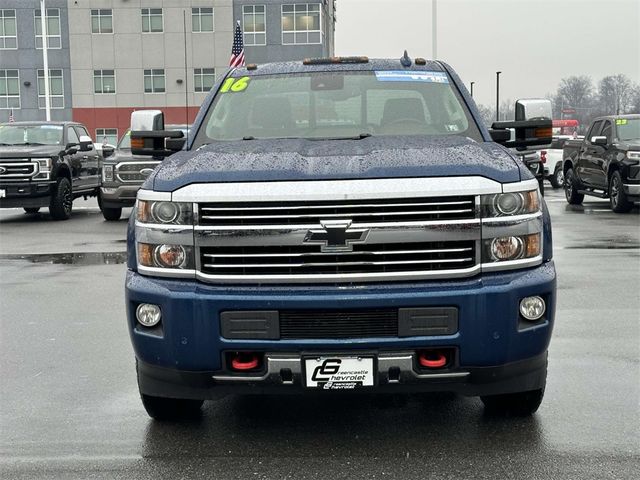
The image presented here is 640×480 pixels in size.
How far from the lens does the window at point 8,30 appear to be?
61.7 meters

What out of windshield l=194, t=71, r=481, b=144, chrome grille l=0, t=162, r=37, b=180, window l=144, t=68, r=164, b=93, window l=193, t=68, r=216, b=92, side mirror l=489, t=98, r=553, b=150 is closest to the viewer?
windshield l=194, t=71, r=481, b=144

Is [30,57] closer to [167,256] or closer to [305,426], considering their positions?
[305,426]

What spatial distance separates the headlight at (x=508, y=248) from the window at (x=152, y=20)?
5920cm

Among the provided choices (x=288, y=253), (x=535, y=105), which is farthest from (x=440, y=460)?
(x=535, y=105)

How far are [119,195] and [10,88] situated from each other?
48239 mm

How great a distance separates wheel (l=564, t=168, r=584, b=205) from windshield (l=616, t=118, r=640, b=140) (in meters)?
2.41

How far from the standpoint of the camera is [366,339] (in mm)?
4117

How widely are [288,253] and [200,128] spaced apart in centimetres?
182

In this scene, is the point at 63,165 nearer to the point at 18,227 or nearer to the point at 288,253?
the point at 18,227

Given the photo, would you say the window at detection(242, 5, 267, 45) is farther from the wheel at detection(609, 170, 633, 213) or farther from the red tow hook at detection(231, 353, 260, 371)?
the red tow hook at detection(231, 353, 260, 371)

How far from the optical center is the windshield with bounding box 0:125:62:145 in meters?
18.7

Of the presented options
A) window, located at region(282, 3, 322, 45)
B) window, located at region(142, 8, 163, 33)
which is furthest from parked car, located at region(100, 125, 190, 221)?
window, located at region(142, 8, 163, 33)

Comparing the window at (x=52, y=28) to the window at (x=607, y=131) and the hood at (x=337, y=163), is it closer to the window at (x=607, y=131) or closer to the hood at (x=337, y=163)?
the window at (x=607, y=131)

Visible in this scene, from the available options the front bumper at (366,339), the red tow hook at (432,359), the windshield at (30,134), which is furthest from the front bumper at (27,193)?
the red tow hook at (432,359)
